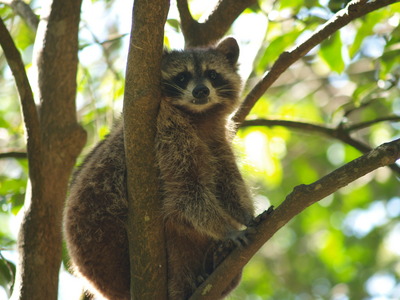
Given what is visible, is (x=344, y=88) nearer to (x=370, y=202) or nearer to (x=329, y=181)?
(x=370, y=202)

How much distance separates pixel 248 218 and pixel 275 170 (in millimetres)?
3256

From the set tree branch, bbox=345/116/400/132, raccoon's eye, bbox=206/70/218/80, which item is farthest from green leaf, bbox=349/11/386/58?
raccoon's eye, bbox=206/70/218/80

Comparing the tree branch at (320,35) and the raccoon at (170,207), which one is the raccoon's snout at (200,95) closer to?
the raccoon at (170,207)

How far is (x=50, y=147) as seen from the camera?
244 inches

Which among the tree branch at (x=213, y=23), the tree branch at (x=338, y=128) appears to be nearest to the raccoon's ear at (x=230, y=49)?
the tree branch at (x=213, y=23)

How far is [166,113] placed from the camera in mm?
6203

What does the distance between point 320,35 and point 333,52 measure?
1341mm

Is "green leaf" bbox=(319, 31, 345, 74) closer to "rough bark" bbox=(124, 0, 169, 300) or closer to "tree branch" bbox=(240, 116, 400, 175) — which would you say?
"tree branch" bbox=(240, 116, 400, 175)

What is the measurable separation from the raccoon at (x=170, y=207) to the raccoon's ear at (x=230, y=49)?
124 centimetres

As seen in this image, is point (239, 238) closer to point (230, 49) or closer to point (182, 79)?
point (182, 79)

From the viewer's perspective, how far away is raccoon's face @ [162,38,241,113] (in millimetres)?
6650

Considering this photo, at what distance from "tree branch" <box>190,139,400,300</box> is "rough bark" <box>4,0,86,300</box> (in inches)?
66.9

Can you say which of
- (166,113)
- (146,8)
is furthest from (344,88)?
(146,8)

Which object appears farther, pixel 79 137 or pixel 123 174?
pixel 79 137
